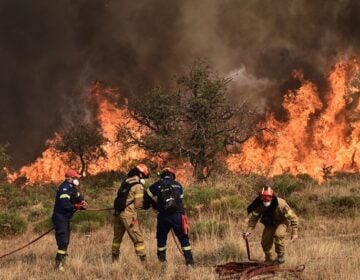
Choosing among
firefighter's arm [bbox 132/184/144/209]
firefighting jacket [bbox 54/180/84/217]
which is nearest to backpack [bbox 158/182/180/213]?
firefighter's arm [bbox 132/184/144/209]

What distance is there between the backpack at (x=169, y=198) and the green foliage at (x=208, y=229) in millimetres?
3403

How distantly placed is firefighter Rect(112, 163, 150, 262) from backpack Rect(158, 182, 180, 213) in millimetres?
504

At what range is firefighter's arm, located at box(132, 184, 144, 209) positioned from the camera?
32.6 ft

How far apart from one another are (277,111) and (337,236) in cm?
2422

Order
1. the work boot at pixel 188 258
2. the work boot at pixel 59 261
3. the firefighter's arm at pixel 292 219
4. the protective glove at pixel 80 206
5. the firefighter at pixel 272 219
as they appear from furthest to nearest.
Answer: the protective glove at pixel 80 206 < the work boot at pixel 59 261 < the work boot at pixel 188 258 < the firefighter at pixel 272 219 < the firefighter's arm at pixel 292 219

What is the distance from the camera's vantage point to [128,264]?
9.77 m

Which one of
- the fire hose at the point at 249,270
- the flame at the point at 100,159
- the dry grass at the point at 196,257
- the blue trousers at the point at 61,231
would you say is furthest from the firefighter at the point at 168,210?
the flame at the point at 100,159

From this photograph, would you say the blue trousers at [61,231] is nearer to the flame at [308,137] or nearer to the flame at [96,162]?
the flame at [308,137]

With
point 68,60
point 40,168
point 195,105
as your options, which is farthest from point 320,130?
point 68,60

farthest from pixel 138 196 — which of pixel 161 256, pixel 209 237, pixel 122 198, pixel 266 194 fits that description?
pixel 209 237

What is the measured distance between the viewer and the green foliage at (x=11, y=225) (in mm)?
15923

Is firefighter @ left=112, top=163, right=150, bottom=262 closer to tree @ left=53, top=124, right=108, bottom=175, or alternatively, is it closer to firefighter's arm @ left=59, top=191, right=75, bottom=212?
firefighter's arm @ left=59, top=191, right=75, bottom=212

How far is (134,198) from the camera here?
998cm

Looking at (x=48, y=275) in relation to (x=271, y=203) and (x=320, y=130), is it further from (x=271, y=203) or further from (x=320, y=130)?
(x=320, y=130)
